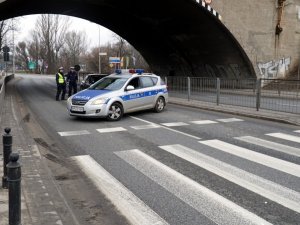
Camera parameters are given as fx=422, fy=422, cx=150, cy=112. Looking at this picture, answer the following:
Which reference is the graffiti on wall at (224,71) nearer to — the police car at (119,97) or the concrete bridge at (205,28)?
the concrete bridge at (205,28)

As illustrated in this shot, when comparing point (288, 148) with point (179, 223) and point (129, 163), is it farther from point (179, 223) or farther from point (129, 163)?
point (179, 223)

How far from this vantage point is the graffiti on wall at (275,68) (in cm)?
2833

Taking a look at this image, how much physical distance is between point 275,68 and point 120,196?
25.1 m

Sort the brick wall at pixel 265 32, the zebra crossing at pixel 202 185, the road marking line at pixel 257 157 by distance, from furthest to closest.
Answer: the brick wall at pixel 265 32 → the road marking line at pixel 257 157 → the zebra crossing at pixel 202 185

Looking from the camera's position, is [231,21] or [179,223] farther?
[231,21]

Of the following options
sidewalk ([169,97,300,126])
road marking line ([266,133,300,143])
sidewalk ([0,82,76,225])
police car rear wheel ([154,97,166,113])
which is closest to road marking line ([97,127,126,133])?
sidewalk ([0,82,76,225])

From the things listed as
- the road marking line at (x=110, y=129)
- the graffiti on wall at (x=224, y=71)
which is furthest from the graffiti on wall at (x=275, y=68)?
the road marking line at (x=110, y=129)

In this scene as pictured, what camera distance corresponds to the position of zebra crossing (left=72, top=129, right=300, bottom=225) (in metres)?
5.01

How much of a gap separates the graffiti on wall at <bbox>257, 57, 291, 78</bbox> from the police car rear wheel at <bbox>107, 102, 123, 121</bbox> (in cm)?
1697

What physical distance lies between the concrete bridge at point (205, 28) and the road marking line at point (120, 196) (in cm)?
1894

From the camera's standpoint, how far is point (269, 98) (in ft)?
50.5

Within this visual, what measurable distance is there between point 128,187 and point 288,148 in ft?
14.0

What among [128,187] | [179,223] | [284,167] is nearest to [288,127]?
[284,167]

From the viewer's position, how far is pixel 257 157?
7.97 m
